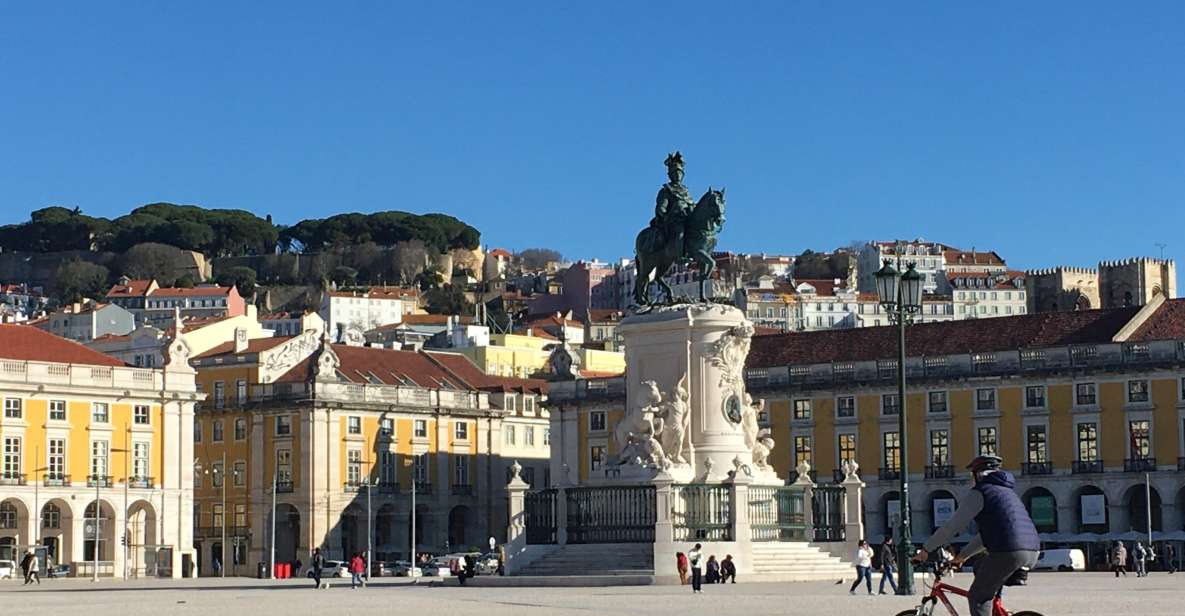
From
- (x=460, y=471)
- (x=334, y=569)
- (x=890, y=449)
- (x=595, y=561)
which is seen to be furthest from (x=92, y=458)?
(x=595, y=561)

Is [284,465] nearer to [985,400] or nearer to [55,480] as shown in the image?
[55,480]

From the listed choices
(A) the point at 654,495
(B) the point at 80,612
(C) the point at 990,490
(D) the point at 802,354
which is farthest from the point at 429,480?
(C) the point at 990,490

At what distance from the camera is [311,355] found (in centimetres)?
9281

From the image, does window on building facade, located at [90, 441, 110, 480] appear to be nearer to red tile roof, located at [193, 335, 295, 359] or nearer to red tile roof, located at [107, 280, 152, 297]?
red tile roof, located at [193, 335, 295, 359]

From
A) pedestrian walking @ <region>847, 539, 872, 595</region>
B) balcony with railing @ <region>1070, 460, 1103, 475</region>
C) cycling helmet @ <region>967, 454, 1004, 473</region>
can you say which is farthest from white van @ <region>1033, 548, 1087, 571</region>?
cycling helmet @ <region>967, 454, 1004, 473</region>

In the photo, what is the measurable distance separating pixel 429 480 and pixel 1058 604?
216ft

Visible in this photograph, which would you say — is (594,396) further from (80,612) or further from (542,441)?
(80,612)

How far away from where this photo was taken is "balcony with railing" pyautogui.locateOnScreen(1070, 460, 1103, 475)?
255 ft

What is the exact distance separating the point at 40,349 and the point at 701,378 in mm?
43048

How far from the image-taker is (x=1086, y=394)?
7850cm

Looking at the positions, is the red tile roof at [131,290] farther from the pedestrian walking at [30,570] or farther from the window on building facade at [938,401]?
the pedestrian walking at [30,570]

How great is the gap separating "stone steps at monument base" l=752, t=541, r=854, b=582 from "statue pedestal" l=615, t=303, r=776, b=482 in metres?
1.77

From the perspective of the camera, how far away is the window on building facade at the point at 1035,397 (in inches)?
3125

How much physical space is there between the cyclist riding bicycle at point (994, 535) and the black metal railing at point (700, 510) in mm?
26382
